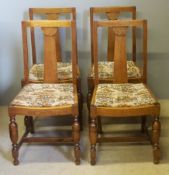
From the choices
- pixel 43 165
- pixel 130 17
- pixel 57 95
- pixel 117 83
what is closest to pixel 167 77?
pixel 130 17

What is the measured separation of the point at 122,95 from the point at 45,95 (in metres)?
0.51

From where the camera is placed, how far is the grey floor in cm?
221

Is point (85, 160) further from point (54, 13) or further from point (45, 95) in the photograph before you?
point (54, 13)

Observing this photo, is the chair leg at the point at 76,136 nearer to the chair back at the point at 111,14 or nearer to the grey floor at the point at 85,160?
the grey floor at the point at 85,160

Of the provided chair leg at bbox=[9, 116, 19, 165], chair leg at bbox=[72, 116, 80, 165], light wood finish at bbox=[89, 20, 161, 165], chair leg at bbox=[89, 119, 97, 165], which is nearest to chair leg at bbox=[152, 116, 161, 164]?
light wood finish at bbox=[89, 20, 161, 165]

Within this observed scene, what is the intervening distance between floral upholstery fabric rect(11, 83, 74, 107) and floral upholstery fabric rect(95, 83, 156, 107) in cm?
20

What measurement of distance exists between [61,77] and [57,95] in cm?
32

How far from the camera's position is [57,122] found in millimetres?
2943

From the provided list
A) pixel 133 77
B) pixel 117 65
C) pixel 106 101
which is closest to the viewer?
pixel 106 101

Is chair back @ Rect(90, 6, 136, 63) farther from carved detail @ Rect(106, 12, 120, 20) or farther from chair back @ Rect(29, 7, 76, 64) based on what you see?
chair back @ Rect(29, 7, 76, 64)

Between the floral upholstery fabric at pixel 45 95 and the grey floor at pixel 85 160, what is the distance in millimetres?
406

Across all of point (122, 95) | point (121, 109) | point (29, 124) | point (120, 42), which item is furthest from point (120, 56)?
point (29, 124)

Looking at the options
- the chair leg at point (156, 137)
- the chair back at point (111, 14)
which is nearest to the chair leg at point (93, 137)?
the chair leg at point (156, 137)

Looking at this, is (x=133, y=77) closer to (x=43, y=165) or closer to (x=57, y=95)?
(x=57, y=95)
